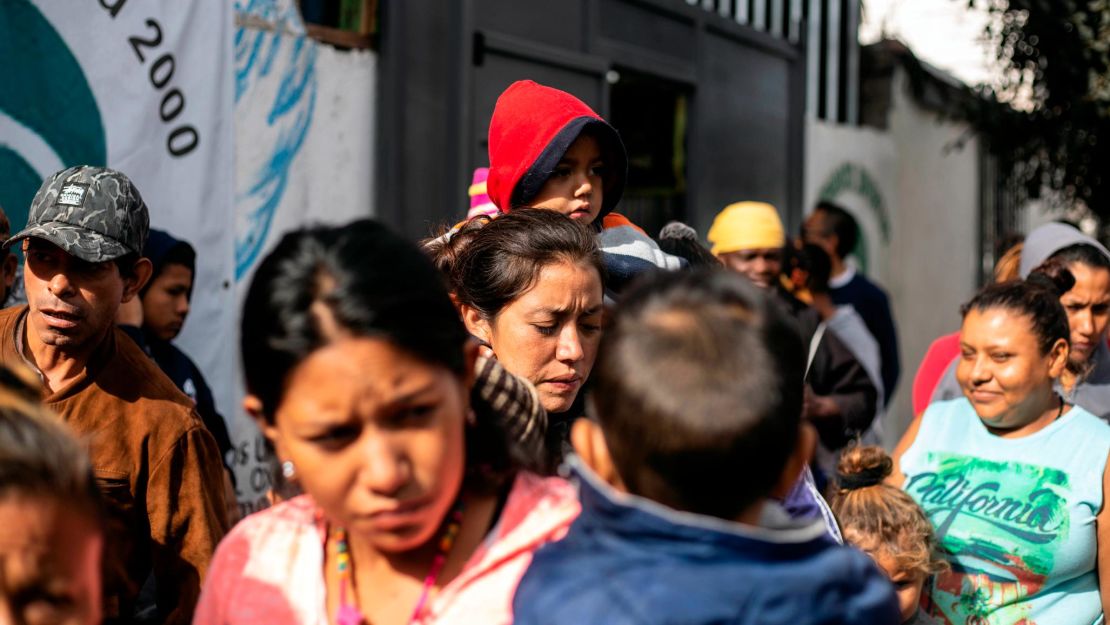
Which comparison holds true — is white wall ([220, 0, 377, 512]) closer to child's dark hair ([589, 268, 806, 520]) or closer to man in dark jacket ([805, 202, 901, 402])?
man in dark jacket ([805, 202, 901, 402])

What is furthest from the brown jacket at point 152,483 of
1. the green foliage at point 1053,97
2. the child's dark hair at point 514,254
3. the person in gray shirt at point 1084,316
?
the green foliage at point 1053,97

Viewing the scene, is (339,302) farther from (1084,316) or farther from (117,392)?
(1084,316)

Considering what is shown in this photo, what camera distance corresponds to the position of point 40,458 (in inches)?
57.6

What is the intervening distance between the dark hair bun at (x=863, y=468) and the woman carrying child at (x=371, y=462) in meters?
1.65

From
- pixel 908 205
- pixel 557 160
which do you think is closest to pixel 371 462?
pixel 557 160

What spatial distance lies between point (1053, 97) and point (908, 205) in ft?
8.58

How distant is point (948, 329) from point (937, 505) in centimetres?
937

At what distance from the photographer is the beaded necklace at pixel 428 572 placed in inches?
61.7

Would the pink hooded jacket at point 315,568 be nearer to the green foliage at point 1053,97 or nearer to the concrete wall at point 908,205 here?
the green foliage at point 1053,97

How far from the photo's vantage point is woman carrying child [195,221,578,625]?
149cm

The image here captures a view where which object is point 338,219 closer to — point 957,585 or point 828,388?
point 828,388

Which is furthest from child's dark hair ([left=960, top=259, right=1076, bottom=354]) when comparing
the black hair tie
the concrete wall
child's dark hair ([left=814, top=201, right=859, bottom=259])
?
the concrete wall

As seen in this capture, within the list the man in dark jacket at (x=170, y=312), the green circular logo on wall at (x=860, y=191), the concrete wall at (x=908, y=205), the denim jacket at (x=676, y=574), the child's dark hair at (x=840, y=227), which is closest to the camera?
the denim jacket at (x=676, y=574)

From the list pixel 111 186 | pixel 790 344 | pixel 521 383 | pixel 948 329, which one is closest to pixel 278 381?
pixel 521 383
